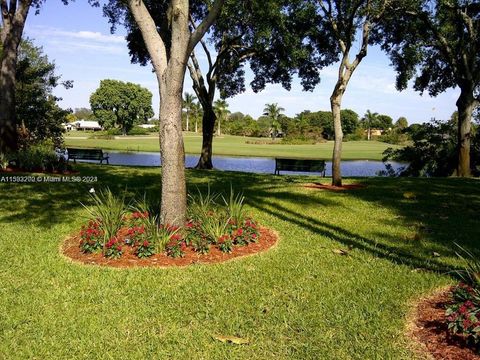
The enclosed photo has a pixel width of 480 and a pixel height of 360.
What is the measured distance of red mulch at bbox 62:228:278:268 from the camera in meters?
5.81

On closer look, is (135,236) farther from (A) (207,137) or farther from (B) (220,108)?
(B) (220,108)

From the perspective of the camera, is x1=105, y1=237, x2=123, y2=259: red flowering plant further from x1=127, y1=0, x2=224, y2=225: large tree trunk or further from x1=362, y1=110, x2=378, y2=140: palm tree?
x1=362, y1=110, x2=378, y2=140: palm tree

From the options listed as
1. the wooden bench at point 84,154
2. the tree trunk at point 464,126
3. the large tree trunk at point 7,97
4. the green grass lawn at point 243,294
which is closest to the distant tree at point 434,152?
the tree trunk at point 464,126

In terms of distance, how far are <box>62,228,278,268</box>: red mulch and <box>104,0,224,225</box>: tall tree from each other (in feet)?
2.24

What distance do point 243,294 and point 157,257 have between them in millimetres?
1710

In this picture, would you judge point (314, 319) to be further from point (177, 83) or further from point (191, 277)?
point (177, 83)

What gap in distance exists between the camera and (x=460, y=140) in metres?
18.2

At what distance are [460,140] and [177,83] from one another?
16.0 m

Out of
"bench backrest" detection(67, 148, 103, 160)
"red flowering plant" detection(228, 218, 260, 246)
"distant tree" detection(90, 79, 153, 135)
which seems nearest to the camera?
"red flowering plant" detection(228, 218, 260, 246)

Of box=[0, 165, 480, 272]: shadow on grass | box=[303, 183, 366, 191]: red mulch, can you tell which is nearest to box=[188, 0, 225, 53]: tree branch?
box=[0, 165, 480, 272]: shadow on grass

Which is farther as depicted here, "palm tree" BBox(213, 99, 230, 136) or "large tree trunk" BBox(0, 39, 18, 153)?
"palm tree" BBox(213, 99, 230, 136)

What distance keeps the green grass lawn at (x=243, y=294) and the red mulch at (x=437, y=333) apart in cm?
16

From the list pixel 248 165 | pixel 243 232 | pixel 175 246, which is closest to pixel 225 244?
pixel 243 232

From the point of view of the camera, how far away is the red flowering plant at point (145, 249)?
5940 millimetres
